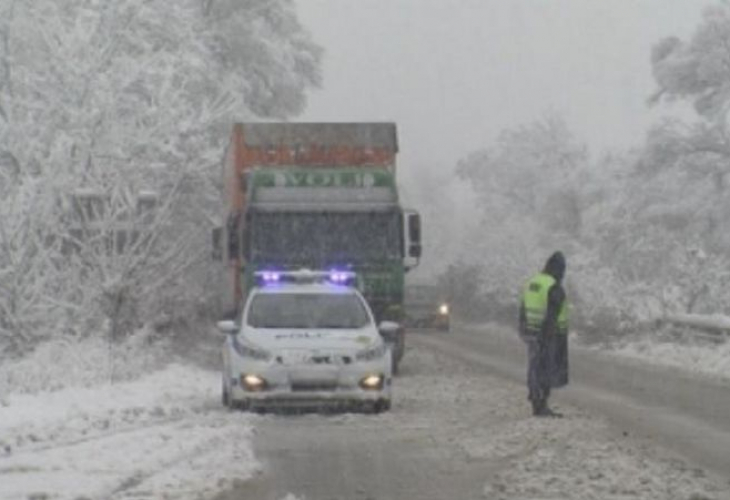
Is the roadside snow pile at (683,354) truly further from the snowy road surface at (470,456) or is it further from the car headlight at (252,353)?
the car headlight at (252,353)

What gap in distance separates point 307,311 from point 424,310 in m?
29.8

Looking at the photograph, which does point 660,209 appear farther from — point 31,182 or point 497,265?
point 31,182

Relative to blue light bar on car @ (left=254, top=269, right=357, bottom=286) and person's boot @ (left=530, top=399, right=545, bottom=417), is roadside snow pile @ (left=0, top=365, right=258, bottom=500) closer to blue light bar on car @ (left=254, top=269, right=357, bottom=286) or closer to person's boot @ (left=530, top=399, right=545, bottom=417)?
blue light bar on car @ (left=254, top=269, right=357, bottom=286)

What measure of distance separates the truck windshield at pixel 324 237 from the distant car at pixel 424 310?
2432 centimetres

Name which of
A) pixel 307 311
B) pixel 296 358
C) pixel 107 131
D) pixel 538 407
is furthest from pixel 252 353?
pixel 107 131

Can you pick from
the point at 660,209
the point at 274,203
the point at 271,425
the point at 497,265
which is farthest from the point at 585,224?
the point at 271,425

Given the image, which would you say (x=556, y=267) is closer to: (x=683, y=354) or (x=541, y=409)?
(x=541, y=409)

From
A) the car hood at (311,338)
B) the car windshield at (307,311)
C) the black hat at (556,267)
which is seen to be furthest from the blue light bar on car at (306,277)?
the black hat at (556,267)

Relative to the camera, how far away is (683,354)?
27.5 meters

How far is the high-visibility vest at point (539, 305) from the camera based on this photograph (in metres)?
15.6

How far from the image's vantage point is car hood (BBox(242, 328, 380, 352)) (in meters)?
16.1

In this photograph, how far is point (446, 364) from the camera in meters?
26.6

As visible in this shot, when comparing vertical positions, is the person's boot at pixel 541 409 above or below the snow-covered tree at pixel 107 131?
below

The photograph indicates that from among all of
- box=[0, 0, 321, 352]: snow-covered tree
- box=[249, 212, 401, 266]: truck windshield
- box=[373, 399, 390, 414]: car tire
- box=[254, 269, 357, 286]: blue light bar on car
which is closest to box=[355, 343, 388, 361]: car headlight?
box=[373, 399, 390, 414]: car tire
